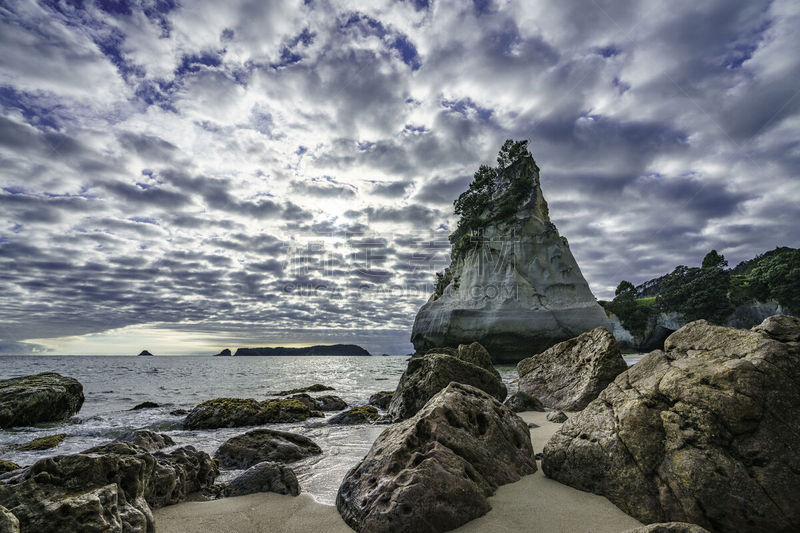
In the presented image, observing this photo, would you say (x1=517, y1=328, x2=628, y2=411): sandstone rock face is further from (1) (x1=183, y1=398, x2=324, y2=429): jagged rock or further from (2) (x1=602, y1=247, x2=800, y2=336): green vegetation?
(2) (x1=602, y1=247, x2=800, y2=336): green vegetation

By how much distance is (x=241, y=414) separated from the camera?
33.2 feet

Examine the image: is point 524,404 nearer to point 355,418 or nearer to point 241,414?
point 355,418

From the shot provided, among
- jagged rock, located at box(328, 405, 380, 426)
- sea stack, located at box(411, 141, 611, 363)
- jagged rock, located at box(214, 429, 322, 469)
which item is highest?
sea stack, located at box(411, 141, 611, 363)

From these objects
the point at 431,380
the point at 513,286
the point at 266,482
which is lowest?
the point at 266,482

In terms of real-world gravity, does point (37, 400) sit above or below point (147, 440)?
below

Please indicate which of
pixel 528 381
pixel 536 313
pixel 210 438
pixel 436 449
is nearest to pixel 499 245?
pixel 536 313

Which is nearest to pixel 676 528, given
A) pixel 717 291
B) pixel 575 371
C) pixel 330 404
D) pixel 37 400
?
pixel 575 371

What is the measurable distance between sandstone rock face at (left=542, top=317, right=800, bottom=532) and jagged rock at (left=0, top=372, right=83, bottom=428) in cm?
1397

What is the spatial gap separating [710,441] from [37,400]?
15.5m

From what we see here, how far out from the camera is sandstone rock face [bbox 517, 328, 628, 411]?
27.5 ft

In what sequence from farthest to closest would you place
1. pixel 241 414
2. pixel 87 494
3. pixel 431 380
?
pixel 241 414 < pixel 431 380 < pixel 87 494

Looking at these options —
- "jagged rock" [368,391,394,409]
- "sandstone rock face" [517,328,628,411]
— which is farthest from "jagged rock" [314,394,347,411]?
"sandstone rock face" [517,328,628,411]

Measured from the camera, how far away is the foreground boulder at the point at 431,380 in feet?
28.9

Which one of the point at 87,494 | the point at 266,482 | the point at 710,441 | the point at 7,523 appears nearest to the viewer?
the point at 7,523
